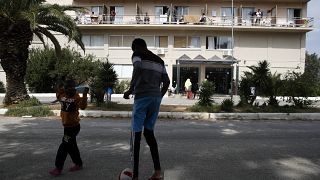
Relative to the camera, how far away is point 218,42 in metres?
42.5

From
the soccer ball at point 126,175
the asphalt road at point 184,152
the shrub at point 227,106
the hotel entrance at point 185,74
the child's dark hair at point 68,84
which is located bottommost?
the asphalt road at point 184,152

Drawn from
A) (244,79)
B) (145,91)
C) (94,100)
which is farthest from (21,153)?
(244,79)

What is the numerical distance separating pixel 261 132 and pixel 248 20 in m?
32.4

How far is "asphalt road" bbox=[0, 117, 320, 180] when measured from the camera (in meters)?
6.45

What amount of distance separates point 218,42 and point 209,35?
1.08 meters

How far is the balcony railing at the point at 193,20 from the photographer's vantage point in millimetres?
41875

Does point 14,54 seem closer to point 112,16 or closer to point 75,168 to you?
point 75,168

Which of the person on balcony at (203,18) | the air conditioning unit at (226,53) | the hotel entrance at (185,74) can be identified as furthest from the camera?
the hotel entrance at (185,74)

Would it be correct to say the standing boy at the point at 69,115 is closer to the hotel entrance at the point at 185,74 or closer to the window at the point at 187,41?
the hotel entrance at the point at 185,74

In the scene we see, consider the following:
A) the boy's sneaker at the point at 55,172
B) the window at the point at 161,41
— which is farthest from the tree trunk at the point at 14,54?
the window at the point at 161,41

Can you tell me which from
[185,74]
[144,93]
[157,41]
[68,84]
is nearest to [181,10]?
[157,41]

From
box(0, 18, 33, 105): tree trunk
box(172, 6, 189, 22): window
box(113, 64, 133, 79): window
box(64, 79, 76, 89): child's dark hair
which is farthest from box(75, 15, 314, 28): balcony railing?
box(64, 79, 76, 89): child's dark hair

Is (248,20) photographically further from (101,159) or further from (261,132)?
(101,159)

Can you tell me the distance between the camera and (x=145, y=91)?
5.70 meters
